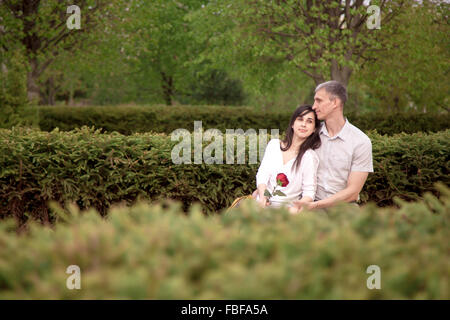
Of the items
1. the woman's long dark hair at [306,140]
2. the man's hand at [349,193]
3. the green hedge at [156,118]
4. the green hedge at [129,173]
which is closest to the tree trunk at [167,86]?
the green hedge at [156,118]

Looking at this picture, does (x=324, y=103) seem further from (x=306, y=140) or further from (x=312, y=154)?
(x=312, y=154)

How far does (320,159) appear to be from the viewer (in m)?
4.19

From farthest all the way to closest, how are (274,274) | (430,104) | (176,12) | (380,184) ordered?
1. (176,12)
2. (430,104)
3. (380,184)
4. (274,274)

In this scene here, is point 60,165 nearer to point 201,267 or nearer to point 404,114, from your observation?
point 201,267

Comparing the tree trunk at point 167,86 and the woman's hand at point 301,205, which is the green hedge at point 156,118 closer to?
the woman's hand at point 301,205

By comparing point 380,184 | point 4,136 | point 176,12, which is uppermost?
point 176,12

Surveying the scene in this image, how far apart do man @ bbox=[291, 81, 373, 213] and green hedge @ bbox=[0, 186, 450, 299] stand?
85.3 inches

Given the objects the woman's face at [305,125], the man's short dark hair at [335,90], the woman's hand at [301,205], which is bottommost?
the woman's hand at [301,205]

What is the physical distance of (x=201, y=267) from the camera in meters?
1.55

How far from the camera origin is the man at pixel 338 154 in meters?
4.00

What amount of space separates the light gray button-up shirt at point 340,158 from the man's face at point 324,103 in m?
0.20

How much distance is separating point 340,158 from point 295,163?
0.44 m
